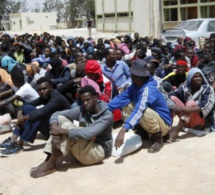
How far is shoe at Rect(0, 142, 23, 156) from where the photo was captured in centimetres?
445

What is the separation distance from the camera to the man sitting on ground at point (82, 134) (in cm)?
364

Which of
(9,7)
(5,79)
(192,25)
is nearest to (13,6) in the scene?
(9,7)

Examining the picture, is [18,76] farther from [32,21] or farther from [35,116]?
[32,21]

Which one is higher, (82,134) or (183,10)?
(183,10)

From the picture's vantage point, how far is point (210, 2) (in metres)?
22.7

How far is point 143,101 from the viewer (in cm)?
403

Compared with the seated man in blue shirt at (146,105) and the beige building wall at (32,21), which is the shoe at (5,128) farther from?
the beige building wall at (32,21)

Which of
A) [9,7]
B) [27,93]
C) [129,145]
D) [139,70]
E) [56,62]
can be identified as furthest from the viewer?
[9,7]

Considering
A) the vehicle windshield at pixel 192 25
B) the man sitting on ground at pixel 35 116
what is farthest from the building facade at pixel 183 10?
the man sitting on ground at pixel 35 116

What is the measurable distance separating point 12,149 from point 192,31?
10930mm

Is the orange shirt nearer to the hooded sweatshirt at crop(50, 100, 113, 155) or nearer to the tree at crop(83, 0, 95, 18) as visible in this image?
the hooded sweatshirt at crop(50, 100, 113, 155)

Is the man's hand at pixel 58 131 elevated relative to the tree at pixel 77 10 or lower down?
lower down

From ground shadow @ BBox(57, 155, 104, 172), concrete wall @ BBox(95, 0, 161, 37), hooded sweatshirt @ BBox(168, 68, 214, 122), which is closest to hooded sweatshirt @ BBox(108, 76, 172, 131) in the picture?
hooded sweatshirt @ BBox(168, 68, 214, 122)

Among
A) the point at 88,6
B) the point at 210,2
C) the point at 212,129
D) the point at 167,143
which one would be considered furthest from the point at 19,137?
the point at 88,6
